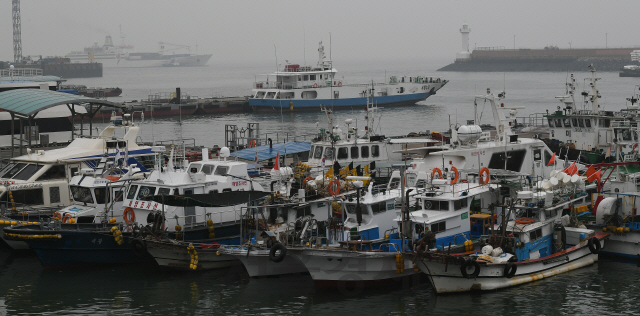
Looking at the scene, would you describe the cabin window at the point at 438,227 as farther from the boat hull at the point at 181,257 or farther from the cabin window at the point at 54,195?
the cabin window at the point at 54,195

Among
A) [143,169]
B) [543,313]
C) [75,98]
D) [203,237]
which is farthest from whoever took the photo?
[75,98]

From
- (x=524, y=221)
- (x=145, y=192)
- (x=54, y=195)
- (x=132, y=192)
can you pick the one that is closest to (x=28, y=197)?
(x=54, y=195)

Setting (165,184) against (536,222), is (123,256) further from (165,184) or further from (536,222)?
(536,222)

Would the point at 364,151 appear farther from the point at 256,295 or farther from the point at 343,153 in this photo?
the point at 256,295

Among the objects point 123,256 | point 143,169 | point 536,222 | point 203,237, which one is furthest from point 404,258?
point 143,169

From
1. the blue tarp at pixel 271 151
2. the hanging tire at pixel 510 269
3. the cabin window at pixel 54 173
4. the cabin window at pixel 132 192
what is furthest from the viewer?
the blue tarp at pixel 271 151

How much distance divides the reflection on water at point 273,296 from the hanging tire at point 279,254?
1.14 m

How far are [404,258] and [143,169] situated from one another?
41.5ft

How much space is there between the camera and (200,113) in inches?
3514

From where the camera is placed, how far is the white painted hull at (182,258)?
24.2 meters

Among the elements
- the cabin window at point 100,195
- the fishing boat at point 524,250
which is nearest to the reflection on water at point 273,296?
the fishing boat at point 524,250

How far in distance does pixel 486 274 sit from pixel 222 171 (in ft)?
32.8

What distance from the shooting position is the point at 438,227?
885 inches

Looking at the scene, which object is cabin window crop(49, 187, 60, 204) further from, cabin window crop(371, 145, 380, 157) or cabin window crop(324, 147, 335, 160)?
cabin window crop(371, 145, 380, 157)
